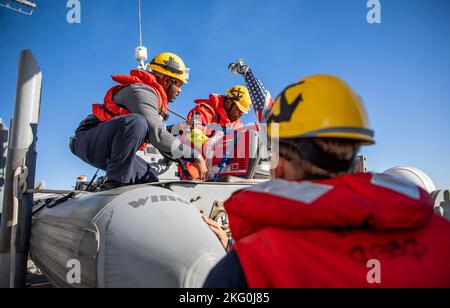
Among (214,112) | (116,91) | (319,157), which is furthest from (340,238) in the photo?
(214,112)

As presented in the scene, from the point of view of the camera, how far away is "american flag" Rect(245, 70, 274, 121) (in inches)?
176

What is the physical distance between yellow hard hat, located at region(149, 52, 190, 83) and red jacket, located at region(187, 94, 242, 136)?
2.08m

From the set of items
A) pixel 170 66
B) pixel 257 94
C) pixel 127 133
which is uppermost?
pixel 170 66

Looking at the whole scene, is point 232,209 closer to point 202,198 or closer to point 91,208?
point 91,208

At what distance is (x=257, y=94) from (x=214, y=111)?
5.80 feet

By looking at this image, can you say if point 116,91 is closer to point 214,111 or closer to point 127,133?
point 127,133

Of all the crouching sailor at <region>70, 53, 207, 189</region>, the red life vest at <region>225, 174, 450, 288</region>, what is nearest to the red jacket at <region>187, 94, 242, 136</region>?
the crouching sailor at <region>70, 53, 207, 189</region>

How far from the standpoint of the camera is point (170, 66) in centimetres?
380

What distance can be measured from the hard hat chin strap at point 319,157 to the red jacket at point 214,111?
196 inches

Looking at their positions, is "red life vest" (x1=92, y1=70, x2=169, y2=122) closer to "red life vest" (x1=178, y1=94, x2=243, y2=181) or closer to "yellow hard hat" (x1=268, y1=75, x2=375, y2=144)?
"yellow hard hat" (x1=268, y1=75, x2=375, y2=144)

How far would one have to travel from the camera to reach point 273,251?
2.70 ft

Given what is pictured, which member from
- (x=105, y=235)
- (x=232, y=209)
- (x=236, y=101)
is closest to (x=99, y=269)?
(x=105, y=235)

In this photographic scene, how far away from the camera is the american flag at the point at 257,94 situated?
176 inches

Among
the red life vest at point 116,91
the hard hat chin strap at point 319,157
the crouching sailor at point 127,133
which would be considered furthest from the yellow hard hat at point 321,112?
the red life vest at point 116,91
